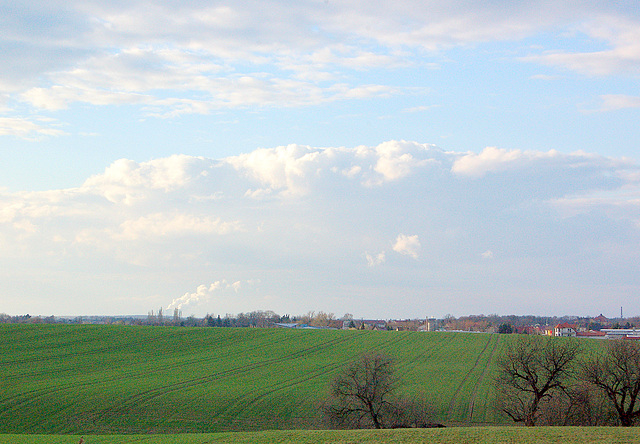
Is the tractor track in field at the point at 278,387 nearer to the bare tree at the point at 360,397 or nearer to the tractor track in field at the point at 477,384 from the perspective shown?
the bare tree at the point at 360,397

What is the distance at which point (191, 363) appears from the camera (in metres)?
86.1

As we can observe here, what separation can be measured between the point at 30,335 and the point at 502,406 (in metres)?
79.9

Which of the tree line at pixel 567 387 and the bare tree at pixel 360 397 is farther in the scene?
the bare tree at pixel 360 397

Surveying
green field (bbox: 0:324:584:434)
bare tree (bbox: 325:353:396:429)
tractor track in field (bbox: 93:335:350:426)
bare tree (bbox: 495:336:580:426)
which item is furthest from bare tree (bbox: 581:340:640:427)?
tractor track in field (bbox: 93:335:350:426)

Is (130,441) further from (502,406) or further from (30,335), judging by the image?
(30,335)

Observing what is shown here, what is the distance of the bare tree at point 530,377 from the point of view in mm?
48250

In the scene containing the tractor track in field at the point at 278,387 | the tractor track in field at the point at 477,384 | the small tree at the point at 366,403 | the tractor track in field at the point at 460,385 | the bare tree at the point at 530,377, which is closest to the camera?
the bare tree at the point at 530,377

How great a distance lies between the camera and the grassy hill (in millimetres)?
53750

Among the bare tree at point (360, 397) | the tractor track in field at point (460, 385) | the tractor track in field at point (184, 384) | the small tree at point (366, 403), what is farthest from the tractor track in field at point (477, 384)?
the tractor track in field at point (184, 384)

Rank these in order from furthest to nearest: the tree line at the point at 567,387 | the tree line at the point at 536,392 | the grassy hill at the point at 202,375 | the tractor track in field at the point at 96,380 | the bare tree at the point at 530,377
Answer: the tractor track in field at the point at 96,380 < the grassy hill at the point at 202,375 < the bare tree at the point at 530,377 < the tree line at the point at 536,392 < the tree line at the point at 567,387

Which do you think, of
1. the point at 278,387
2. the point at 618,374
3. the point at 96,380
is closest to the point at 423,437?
the point at 618,374

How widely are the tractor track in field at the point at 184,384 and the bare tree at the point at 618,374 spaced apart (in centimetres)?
4147

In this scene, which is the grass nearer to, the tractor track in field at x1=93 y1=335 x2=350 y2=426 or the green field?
the green field

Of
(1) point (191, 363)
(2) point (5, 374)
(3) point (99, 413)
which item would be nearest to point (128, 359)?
(1) point (191, 363)
